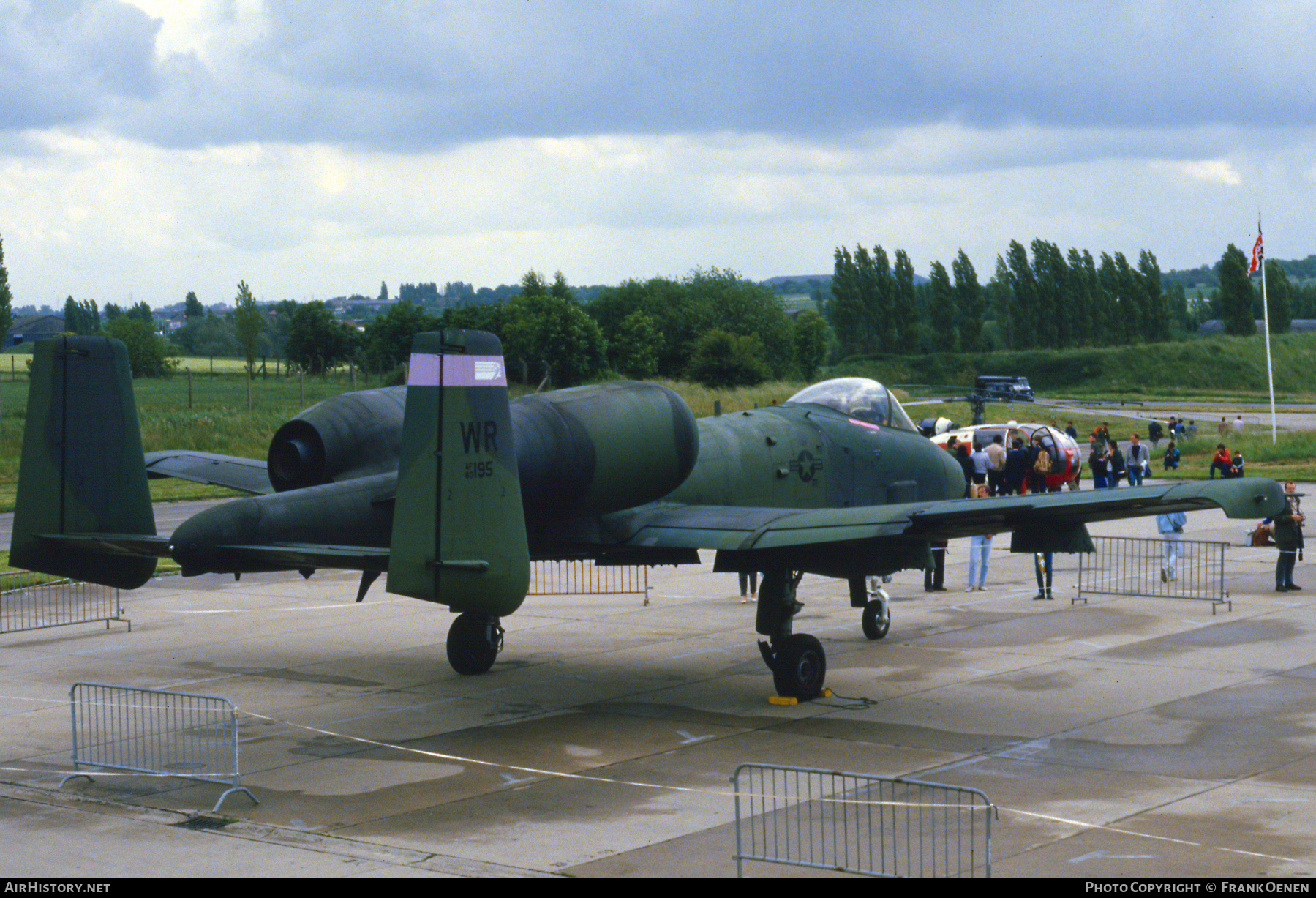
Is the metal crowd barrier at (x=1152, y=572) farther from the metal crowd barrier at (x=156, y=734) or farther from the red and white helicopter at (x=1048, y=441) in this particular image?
the metal crowd barrier at (x=156, y=734)

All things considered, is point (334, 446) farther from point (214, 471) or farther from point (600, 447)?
point (214, 471)

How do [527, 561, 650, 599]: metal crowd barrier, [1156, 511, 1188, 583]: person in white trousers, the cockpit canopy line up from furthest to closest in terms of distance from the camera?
[527, 561, 650, 599]: metal crowd barrier, [1156, 511, 1188, 583]: person in white trousers, the cockpit canopy

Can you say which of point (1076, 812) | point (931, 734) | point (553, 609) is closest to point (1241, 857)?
point (1076, 812)

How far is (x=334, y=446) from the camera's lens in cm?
1348

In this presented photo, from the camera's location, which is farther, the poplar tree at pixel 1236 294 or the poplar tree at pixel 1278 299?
the poplar tree at pixel 1278 299

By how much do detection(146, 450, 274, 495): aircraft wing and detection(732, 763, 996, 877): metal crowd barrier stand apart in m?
8.44

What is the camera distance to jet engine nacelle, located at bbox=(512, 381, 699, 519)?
44.1ft

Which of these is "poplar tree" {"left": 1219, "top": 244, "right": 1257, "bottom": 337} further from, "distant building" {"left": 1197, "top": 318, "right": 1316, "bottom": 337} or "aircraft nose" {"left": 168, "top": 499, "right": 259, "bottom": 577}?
"aircraft nose" {"left": 168, "top": 499, "right": 259, "bottom": 577}

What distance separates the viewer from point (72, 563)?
43.8ft

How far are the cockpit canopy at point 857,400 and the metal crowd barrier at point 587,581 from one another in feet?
20.0

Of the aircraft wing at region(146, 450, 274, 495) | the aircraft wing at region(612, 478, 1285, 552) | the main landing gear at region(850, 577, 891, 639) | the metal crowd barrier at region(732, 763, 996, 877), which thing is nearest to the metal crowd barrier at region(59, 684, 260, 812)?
the aircraft wing at region(146, 450, 274, 495)

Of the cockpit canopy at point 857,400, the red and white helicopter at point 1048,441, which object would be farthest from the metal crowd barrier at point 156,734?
the red and white helicopter at point 1048,441

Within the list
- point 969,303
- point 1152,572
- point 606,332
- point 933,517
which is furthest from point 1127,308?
point 933,517

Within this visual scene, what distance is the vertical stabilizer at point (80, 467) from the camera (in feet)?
43.4
